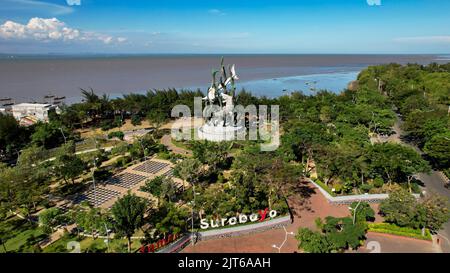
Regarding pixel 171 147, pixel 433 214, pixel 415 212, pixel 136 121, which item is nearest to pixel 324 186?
pixel 415 212

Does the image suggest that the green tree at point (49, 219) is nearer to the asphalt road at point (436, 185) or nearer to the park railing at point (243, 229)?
the park railing at point (243, 229)

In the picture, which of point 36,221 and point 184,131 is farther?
point 184,131

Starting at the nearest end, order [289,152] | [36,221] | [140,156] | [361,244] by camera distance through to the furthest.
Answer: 1. [361,244]
2. [36,221]
3. [289,152]
4. [140,156]

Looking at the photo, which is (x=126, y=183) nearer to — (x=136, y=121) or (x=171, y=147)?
(x=171, y=147)

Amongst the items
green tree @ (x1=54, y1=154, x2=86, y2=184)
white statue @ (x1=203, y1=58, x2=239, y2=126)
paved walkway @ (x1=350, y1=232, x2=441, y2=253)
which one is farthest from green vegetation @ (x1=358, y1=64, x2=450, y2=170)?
green tree @ (x1=54, y1=154, x2=86, y2=184)

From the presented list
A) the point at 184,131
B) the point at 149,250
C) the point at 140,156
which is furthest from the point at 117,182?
the point at 184,131

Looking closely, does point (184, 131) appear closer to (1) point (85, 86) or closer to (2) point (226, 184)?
(2) point (226, 184)
